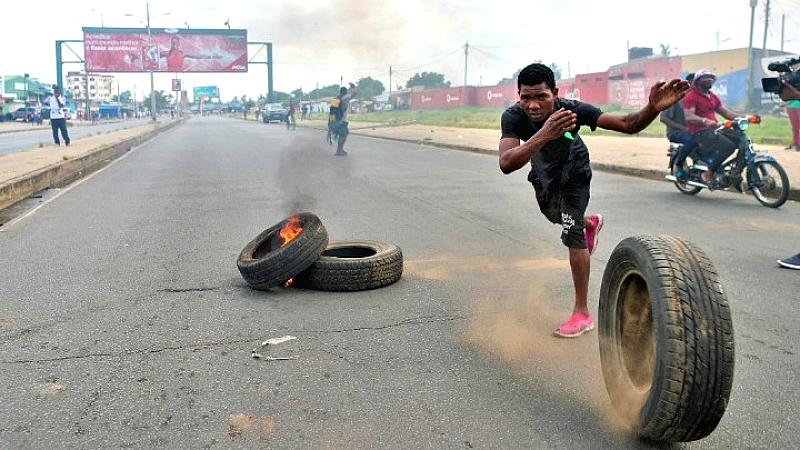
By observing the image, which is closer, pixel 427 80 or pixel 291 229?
pixel 291 229

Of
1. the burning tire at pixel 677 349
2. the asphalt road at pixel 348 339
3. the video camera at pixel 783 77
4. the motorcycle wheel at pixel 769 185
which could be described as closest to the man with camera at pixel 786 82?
the video camera at pixel 783 77

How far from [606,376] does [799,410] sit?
2.72 feet

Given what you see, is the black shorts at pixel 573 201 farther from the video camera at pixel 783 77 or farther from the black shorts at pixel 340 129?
the black shorts at pixel 340 129

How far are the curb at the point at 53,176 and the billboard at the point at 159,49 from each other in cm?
4374

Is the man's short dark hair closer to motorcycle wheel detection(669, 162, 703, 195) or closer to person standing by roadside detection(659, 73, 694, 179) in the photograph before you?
person standing by roadside detection(659, 73, 694, 179)

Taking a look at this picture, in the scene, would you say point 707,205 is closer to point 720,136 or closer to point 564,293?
point 720,136

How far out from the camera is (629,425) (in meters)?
2.73

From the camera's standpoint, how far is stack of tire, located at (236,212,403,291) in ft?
15.9

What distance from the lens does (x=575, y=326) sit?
3.93 metres

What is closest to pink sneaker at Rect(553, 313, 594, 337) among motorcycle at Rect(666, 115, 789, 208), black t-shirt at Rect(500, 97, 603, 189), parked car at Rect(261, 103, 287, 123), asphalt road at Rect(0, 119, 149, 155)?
black t-shirt at Rect(500, 97, 603, 189)

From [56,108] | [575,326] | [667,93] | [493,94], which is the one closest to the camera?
[667,93]

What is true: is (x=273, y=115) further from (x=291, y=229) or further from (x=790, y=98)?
(x=790, y=98)

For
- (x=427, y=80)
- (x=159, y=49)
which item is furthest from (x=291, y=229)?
(x=427, y=80)

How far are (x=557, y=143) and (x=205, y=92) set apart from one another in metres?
168
